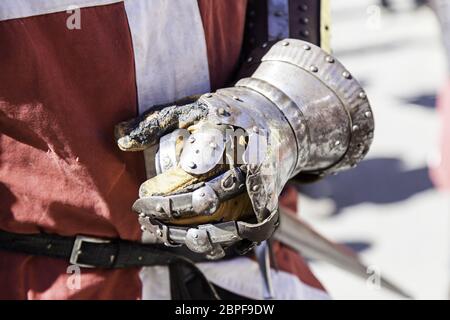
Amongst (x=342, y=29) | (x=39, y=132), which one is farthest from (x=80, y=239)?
(x=342, y=29)

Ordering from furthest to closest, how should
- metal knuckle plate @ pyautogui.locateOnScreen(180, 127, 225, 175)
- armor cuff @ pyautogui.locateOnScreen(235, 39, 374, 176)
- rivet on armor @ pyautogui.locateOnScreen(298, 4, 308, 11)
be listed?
rivet on armor @ pyautogui.locateOnScreen(298, 4, 308, 11)
armor cuff @ pyautogui.locateOnScreen(235, 39, 374, 176)
metal knuckle plate @ pyautogui.locateOnScreen(180, 127, 225, 175)

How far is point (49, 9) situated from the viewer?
3.96 feet

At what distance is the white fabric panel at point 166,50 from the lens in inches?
49.8

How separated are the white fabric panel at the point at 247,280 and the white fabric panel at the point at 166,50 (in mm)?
287

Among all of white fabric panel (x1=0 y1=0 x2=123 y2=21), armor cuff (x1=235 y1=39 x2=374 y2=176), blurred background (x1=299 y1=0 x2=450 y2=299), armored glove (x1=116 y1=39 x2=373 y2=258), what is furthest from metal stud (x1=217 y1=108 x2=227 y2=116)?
blurred background (x1=299 y1=0 x2=450 y2=299)

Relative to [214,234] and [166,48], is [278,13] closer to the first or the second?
[166,48]

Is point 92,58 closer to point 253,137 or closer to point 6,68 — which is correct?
point 6,68

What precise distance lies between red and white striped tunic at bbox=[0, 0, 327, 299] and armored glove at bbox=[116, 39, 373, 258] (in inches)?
2.5

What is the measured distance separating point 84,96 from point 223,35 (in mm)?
270

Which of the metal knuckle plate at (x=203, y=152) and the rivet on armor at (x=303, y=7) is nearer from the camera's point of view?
the metal knuckle plate at (x=203, y=152)

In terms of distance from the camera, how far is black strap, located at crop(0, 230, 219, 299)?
1.38 metres

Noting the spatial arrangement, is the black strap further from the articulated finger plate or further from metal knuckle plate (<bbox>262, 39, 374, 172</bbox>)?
metal knuckle plate (<bbox>262, 39, 374, 172</bbox>)

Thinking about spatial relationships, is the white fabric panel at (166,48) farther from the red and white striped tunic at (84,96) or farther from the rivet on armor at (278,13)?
the rivet on armor at (278,13)

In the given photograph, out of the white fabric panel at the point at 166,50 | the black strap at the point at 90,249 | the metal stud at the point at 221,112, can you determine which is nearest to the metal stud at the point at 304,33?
the white fabric panel at the point at 166,50
